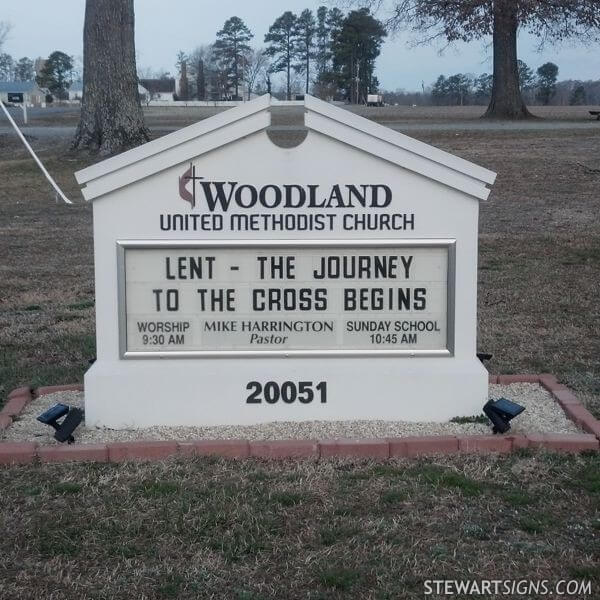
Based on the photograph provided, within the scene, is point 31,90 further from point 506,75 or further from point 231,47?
point 506,75

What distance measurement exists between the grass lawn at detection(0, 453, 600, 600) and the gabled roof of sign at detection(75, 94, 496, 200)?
150 cm

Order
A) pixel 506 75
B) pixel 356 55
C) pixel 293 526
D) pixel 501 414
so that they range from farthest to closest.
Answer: pixel 356 55 → pixel 506 75 → pixel 501 414 → pixel 293 526

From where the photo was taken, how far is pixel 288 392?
5336 millimetres

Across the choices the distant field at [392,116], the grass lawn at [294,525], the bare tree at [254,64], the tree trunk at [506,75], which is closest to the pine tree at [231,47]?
the bare tree at [254,64]

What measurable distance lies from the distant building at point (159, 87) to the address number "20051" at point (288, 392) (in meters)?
84.4

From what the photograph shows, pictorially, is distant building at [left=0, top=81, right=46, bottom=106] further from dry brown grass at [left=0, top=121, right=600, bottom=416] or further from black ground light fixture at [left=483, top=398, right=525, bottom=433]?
black ground light fixture at [left=483, top=398, right=525, bottom=433]

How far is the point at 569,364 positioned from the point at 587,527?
2.92 m

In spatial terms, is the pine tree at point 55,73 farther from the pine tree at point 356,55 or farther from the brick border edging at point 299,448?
the brick border edging at point 299,448

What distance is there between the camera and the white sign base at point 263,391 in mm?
5281

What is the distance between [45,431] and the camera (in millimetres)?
5363

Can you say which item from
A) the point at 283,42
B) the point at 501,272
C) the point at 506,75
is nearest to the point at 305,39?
the point at 283,42

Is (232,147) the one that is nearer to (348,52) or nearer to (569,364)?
(569,364)

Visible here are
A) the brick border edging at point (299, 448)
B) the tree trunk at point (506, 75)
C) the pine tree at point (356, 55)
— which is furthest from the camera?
the pine tree at point (356, 55)

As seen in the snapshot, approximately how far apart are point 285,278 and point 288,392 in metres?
0.62
